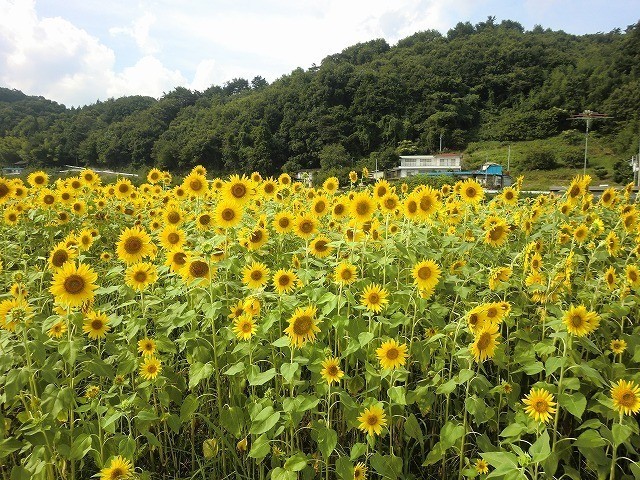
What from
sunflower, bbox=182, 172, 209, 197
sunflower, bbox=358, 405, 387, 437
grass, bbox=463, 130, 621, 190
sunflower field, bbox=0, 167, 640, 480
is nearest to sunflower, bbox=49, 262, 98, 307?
sunflower field, bbox=0, 167, 640, 480

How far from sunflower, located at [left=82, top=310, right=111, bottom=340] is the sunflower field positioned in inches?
0.4

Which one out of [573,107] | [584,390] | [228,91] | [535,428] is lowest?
[584,390]

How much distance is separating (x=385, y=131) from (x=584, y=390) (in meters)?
76.7

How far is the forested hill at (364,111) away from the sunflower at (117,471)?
61.3m

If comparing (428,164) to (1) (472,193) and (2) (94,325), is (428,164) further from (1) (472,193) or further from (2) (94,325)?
(2) (94,325)

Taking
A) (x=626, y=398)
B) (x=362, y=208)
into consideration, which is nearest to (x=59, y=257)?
(x=362, y=208)

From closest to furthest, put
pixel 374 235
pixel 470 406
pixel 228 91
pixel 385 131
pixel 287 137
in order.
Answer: pixel 470 406 < pixel 374 235 < pixel 287 137 < pixel 385 131 < pixel 228 91

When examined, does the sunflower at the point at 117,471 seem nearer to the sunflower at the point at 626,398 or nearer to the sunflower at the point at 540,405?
the sunflower at the point at 540,405

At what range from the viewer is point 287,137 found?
70.6m

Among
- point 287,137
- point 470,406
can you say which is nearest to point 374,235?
point 470,406

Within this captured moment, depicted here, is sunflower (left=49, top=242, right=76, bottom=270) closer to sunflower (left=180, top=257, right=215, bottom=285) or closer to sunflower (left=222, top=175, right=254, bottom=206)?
sunflower (left=180, top=257, right=215, bottom=285)

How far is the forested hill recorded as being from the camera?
64562mm

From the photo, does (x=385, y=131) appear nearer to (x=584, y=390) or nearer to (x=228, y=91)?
(x=228, y=91)

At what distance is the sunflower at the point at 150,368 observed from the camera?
7.21 ft
